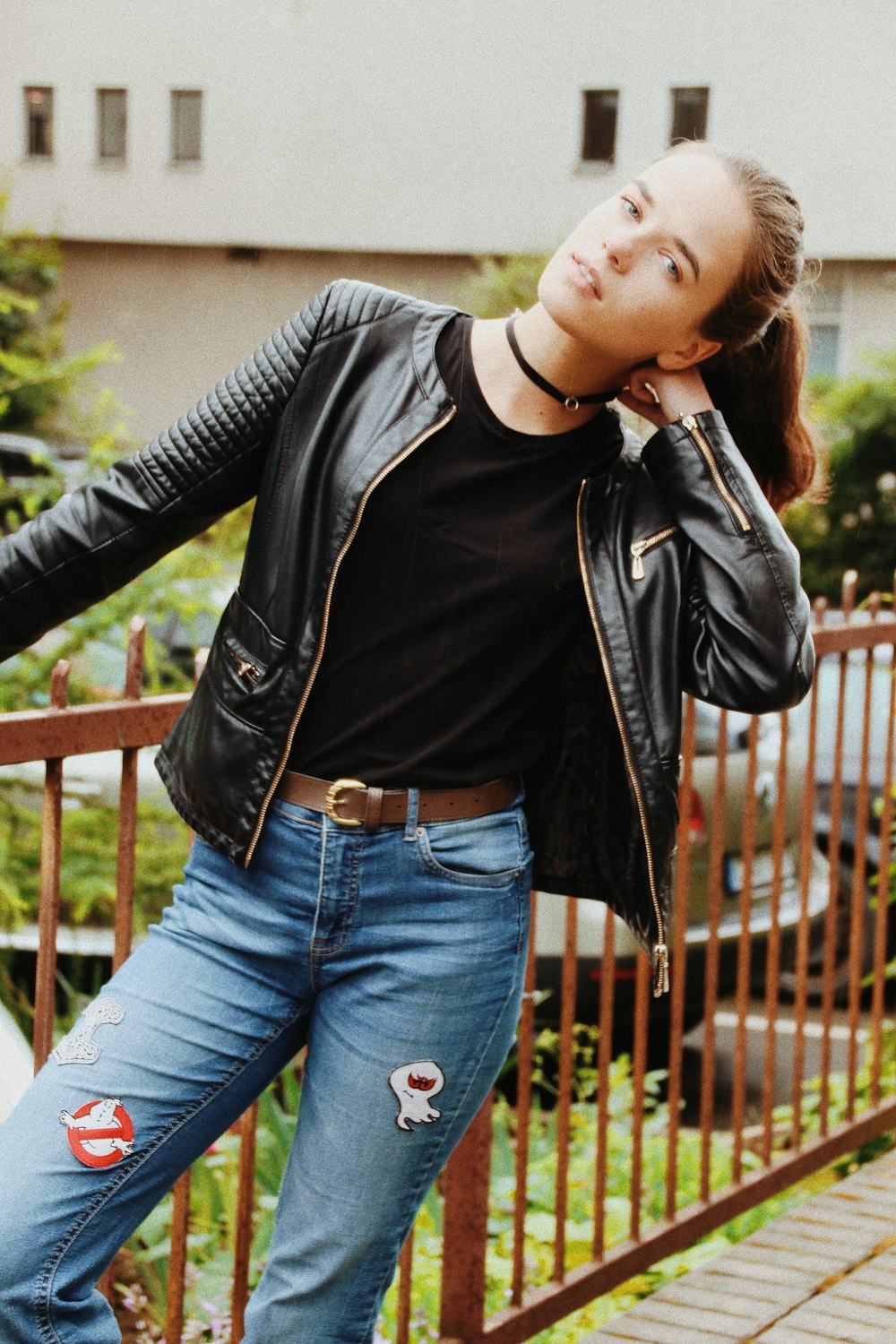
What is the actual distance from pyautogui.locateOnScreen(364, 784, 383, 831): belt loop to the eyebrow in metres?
0.75

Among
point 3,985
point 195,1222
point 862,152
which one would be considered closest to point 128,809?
point 195,1222

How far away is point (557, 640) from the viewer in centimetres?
207

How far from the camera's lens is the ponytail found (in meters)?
2.23

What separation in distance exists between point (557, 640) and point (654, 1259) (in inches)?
69.9

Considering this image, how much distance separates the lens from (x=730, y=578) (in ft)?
6.72

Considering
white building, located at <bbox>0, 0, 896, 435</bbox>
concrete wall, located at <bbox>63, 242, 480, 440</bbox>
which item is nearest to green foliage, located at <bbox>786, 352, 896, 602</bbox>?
white building, located at <bbox>0, 0, 896, 435</bbox>

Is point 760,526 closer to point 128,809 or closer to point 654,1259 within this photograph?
point 128,809

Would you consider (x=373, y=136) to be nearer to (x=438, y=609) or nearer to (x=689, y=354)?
(x=689, y=354)

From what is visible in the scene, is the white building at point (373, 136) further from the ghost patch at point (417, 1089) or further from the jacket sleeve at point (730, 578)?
the ghost patch at point (417, 1089)

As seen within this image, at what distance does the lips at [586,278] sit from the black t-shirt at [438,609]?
184mm

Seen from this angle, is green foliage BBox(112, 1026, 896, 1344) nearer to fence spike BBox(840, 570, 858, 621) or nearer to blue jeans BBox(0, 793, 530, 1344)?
blue jeans BBox(0, 793, 530, 1344)

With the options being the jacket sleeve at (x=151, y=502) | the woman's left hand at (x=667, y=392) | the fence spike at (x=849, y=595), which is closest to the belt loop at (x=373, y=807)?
the jacket sleeve at (x=151, y=502)

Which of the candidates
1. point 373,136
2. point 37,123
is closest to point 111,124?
point 37,123

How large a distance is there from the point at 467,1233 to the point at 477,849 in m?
1.12
